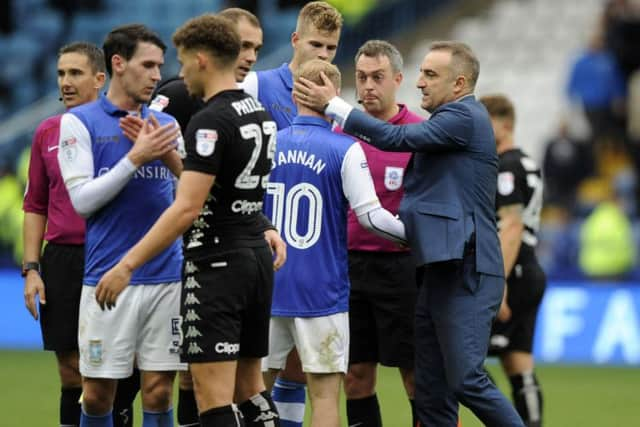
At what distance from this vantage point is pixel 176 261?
7098 millimetres

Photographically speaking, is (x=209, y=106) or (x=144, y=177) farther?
(x=144, y=177)

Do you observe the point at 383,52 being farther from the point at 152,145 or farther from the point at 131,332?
the point at 131,332

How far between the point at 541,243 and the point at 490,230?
1008 cm

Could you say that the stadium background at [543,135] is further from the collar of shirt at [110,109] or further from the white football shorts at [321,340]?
the collar of shirt at [110,109]

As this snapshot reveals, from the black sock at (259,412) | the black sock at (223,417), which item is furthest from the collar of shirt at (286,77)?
the black sock at (223,417)

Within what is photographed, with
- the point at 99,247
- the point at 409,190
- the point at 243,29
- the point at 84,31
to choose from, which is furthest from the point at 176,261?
the point at 84,31

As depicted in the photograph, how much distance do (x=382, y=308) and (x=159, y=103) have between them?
5.66 feet

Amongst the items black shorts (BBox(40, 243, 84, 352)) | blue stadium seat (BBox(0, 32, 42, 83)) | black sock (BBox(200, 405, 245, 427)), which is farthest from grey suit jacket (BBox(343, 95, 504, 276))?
blue stadium seat (BBox(0, 32, 42, 83))

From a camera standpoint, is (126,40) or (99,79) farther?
(99,79)

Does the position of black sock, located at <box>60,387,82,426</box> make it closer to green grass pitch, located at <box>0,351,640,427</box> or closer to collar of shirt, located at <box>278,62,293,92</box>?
green grass pitch, located at <box>0,351,640,427</box>

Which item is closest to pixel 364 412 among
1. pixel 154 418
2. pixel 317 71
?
pixel 154 418

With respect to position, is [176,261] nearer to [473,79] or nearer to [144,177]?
[144,177]

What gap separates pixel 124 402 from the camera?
25.0 feet

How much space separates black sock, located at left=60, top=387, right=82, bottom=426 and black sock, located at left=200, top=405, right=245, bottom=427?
1.80 metres
